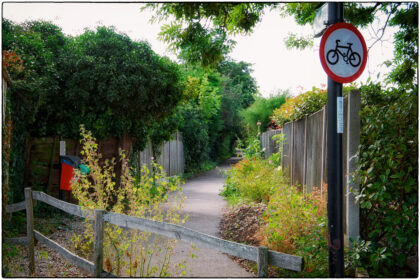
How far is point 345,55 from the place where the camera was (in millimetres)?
3078

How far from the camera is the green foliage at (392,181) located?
3.46 m

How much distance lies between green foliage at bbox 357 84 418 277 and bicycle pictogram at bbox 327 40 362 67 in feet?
2.95

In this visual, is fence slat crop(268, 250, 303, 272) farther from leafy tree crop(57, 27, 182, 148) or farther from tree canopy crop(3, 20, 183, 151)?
leafy tree crop(57, 27, 182, 148)

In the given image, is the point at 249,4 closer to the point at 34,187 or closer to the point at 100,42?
the point at 100,42

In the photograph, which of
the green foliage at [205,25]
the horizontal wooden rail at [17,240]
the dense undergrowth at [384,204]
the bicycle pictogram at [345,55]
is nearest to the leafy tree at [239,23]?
the green foliage at [205,25]

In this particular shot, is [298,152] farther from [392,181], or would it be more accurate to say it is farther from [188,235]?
[188,235]

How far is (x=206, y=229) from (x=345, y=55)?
4.77 meters

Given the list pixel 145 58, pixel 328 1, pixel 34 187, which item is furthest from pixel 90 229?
pixel 145 58

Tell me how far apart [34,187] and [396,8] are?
24.7ft

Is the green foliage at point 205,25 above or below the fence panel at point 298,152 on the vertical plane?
above

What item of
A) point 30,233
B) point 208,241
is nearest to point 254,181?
point 30,233

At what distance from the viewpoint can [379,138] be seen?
12.5ft

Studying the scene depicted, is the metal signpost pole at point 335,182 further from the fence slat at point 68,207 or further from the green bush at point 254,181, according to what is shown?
the green bush at point 254,181

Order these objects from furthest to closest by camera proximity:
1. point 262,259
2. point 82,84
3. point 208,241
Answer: point 82,84 < point 208,241 < point 262,259
